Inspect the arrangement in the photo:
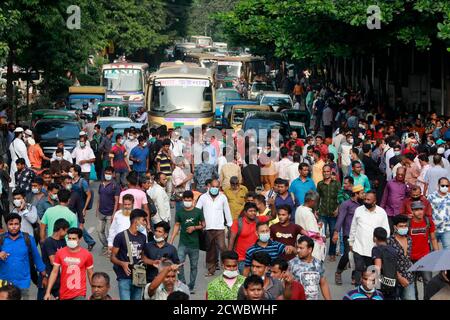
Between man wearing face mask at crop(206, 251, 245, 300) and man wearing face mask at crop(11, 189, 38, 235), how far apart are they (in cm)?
460

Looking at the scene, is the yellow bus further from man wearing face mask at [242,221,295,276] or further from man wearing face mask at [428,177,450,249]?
man wearing face mask at [242,221,295,276]

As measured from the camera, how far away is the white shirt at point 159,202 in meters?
17.3

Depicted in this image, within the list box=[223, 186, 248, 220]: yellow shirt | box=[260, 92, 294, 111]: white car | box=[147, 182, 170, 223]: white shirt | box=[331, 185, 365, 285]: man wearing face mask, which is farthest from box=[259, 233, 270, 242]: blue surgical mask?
box=[260, 92, 294, 111]: white car

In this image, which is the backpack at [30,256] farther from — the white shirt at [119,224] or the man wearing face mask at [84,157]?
the man wearing face mask at [84,157]

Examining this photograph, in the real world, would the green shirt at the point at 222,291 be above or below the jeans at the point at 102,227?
above

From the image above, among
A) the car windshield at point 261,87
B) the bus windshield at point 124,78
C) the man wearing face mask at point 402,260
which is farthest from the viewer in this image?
the car windshield at point 261,87

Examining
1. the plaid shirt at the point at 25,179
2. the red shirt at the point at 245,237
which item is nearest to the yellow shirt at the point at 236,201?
the red shirt at the point at 245,237

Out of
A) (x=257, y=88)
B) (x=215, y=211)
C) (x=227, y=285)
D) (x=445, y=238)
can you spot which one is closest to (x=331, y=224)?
(x=445, y=238)

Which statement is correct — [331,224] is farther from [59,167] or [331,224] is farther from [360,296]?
[360,296]

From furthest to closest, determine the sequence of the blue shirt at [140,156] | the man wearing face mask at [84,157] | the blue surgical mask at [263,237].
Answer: the blue shirt at [140,156] < the man wearing face mask at [84,157] < the blue surgical mask at [263,237]

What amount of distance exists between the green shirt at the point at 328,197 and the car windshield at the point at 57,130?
12478 mm

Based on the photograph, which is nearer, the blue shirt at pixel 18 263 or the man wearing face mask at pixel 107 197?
the blue shirt at pixel 18 263

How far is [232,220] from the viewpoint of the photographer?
53.8ft

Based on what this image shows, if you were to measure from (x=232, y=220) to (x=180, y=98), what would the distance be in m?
18.5
